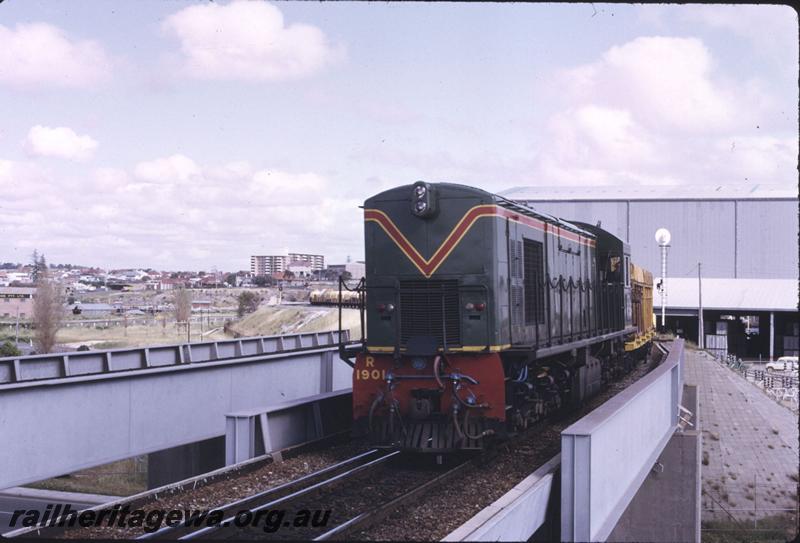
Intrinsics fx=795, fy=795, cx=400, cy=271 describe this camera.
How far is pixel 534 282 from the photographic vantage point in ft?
41.6

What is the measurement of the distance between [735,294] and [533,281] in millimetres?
50255

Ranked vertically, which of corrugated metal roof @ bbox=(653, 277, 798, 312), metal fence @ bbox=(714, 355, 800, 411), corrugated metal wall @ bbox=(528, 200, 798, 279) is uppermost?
corrugated metal wall @ bbox=(528, 200, 798, 279)

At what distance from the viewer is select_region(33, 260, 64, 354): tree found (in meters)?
38.4

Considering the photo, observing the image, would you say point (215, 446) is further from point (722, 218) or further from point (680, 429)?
point (722, 218)

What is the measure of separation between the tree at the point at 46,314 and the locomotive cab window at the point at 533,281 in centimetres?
3116

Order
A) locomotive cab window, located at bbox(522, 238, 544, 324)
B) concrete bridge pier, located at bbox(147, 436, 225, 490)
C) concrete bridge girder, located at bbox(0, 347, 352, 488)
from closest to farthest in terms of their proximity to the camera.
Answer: concrete bridge girder, located at bbox(0, 347, 352, 488), locomotive cab window, located at bbox(522, 238, 544, 324), concrete bridge pier, located at bbox(147, 436, 225, 490)

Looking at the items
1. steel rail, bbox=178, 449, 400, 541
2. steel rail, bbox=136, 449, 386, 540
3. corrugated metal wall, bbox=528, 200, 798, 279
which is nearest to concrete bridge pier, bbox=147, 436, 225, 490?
steel rail, bbox=136, 449, 386, 540

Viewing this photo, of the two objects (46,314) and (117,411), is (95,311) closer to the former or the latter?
(46,314)

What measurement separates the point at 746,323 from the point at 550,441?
61.8 m

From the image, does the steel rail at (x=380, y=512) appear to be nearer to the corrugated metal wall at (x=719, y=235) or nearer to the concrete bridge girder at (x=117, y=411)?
the concrete bridge girder at (x=117, y=411)

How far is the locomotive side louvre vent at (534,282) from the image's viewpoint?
488 inches

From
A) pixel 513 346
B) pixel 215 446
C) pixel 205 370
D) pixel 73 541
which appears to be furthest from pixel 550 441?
pixel 215 446

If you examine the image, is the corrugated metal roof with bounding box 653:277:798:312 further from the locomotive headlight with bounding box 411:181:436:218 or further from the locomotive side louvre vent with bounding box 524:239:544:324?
the locomotive headlight with bounding box 411:181:436:218

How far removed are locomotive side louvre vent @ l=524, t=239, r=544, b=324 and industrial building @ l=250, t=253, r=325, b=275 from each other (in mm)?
52746
